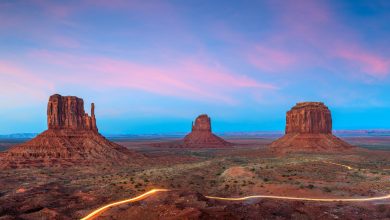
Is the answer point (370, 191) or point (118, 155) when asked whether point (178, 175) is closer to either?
point (370, 191)

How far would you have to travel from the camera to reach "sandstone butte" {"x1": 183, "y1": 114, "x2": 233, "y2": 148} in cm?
16362

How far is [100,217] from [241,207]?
12457 mm

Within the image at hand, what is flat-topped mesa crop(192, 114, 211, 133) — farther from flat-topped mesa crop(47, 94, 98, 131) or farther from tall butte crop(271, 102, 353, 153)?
flat-topped mesa crop(47, 94, 98, 131)

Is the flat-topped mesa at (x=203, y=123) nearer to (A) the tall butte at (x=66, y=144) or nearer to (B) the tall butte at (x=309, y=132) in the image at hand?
(B) the tall butte at (x=309, y=132)

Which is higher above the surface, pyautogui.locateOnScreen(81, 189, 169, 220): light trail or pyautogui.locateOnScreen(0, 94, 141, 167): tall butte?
pyautogui.locateOnScreen(0, 94, 141, 167): tall butte

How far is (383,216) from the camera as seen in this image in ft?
87.8

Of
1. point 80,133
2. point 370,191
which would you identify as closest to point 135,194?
point 370,191

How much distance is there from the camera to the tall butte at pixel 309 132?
107 meters

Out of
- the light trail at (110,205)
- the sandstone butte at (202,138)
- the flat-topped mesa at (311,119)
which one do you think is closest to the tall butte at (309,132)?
the flat-topped mesa at (311,119)

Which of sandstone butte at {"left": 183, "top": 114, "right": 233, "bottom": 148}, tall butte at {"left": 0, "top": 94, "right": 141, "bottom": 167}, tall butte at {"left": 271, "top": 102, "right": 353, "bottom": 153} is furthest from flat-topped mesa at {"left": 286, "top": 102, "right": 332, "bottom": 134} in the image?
tall butte at {"left": 0, "top": 94, "right": 141, "bottom": 167}

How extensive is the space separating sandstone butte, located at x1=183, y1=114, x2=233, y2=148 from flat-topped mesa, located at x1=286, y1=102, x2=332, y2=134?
164 ft

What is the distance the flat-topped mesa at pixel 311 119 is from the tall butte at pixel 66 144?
62040mm

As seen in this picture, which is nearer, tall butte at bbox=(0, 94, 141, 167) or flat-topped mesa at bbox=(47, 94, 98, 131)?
tall butte at bbox=(0, 94, 141, 167)

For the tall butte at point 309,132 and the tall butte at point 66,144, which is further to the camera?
the tall butte at point 309,132
